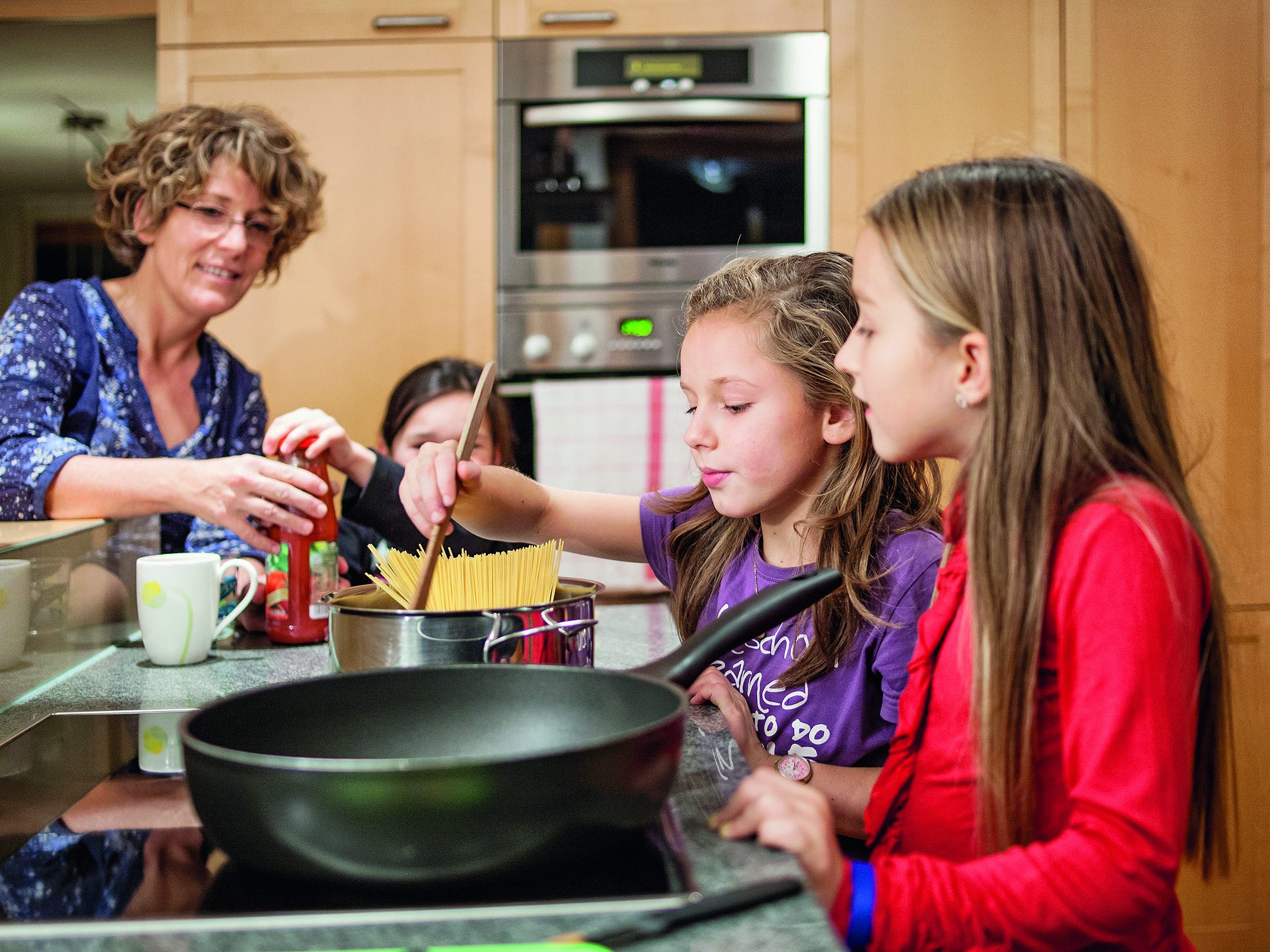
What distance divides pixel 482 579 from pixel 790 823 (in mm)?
387

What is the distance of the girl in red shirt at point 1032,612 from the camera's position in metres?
0.59

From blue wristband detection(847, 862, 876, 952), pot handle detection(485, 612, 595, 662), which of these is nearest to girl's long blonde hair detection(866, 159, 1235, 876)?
blue wristband detection(847, 862, 876, 952)

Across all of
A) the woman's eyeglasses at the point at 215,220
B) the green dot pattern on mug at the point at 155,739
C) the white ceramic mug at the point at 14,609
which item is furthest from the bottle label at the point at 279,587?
the woman's eyeglasses at the point at 215,220

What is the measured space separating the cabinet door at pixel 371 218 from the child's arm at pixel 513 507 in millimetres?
1101

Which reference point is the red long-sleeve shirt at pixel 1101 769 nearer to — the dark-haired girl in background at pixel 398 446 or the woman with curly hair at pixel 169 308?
the dark-haired girl in background at pixel 398 446

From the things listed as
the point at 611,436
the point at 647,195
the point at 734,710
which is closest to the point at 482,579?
the point at 734,710

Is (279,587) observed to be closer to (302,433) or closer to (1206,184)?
(302,433)

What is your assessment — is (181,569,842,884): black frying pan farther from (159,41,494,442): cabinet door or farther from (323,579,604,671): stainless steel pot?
(159,41,494,442): cabinet door

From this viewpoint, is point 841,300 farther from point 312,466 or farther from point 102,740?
point 102,740

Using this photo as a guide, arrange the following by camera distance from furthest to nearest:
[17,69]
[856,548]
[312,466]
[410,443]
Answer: [17,69] → [410,443] → [312,466] → [856,548]

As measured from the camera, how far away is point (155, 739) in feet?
2.53

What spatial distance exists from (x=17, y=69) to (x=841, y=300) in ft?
8.63

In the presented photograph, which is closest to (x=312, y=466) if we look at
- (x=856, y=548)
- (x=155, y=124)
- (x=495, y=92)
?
(x=856, y=548)

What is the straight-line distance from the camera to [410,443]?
1862 millimetres
